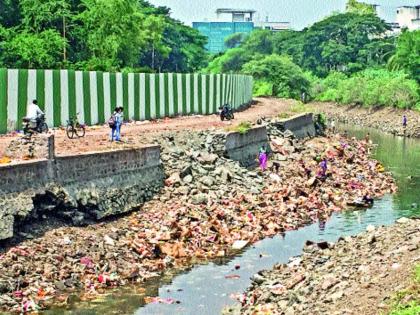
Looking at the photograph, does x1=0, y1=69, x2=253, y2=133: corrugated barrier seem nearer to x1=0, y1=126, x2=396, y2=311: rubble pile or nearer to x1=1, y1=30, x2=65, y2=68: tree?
x1=0, y1=126, x2=396, y2=311: rubble pile

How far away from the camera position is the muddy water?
1836cm

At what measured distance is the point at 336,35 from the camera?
341ft

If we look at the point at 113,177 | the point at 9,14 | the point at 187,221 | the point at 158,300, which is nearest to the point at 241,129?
the point at 187,221

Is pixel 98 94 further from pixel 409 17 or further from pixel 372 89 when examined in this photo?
pixel 409 17

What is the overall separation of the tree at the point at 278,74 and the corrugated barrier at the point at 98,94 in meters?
31.5

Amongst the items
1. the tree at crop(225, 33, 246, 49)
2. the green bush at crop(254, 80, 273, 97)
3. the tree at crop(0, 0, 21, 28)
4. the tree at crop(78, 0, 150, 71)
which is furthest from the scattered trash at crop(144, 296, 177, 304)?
the tree at crop(225, 33, 246, 49)

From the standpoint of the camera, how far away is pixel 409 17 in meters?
154

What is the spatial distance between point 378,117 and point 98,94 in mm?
47465

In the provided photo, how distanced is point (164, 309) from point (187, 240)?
5392 millimetres

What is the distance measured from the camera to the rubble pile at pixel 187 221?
63.7 ft

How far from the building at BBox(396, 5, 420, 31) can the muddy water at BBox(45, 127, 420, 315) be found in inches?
4806

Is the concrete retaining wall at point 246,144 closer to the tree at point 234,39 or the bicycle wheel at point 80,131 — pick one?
the bicycle wheel at point 80,131

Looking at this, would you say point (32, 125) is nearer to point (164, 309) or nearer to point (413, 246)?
point (164, 309)

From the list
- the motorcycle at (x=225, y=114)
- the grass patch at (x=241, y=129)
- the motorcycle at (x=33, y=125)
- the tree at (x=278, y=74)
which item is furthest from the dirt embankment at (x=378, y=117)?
the motorcycle at (x=33, y=125)
